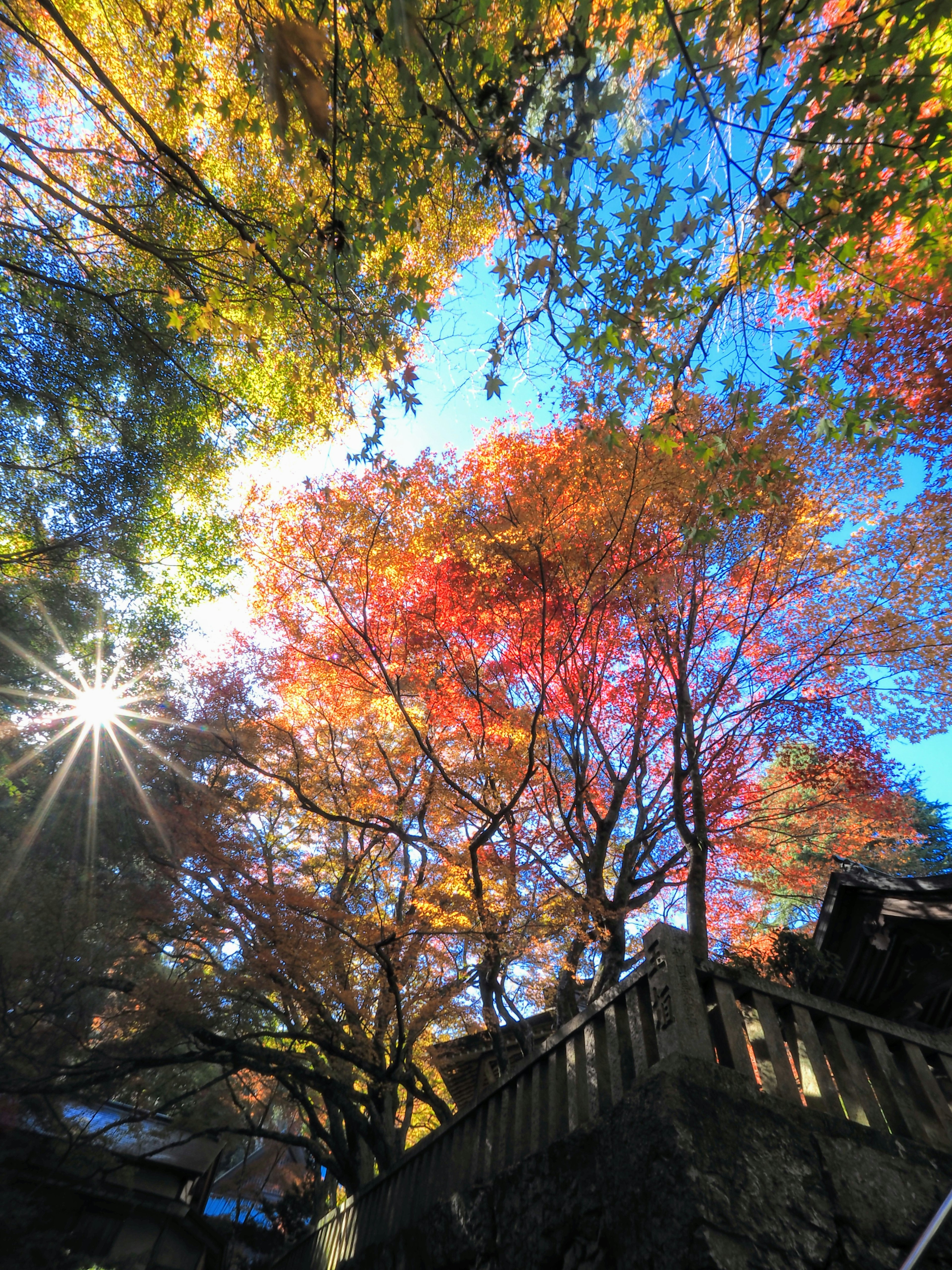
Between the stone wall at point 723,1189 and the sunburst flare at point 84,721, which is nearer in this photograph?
the stone wall at point 723,1189

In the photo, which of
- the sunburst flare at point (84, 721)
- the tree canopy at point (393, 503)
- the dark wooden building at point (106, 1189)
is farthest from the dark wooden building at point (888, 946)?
the dark wooden building at point (106, 1189)

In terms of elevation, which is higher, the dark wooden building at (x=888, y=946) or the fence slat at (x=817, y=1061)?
the dark wooden building at (x=888, y=946)

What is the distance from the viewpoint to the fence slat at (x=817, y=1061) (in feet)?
12.3

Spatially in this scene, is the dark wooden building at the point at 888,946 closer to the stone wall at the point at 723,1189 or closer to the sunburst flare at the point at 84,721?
the stone wall at the point at 723,1189

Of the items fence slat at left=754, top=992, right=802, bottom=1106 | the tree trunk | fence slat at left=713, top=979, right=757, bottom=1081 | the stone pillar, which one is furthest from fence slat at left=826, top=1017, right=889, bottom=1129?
the tree trunk

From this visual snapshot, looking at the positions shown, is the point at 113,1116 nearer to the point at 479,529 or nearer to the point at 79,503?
the point at 79,503

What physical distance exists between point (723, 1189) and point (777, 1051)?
108 cm

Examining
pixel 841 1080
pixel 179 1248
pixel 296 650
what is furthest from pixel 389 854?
pixel 179 1248

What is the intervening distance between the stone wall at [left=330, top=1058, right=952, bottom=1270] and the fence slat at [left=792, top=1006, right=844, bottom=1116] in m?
0.20

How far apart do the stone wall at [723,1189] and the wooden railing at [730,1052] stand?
0.15 meters

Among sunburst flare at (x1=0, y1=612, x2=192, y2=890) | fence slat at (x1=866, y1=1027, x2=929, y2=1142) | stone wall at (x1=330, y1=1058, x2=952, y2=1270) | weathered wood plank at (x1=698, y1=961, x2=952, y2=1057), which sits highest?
sunburst flare at (x1=0, y1=612, x2=192, y2=890)

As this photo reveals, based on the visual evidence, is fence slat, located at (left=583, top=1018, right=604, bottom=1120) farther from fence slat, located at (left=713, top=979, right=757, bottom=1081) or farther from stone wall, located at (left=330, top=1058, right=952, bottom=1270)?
fence slat, located at (left=713, top=979, right=757, bottom=1081)

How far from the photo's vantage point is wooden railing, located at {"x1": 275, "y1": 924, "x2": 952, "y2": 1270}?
3.68 metres

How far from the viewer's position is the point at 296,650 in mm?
12312
